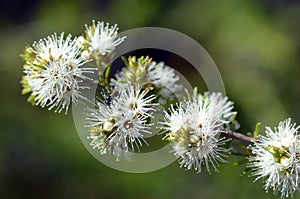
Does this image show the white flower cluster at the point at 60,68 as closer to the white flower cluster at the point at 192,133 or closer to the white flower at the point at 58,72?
the white flower at the point at 58,72

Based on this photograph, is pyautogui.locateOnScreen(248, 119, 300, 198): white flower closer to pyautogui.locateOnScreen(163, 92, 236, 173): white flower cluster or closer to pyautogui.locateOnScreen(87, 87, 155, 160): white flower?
pyautogui.locateOnScreen(163, 92, 236, 173): white flower cluster

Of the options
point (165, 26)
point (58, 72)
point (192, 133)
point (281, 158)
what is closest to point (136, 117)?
point (192, 133)

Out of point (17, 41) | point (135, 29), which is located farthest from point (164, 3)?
point (17, 41)

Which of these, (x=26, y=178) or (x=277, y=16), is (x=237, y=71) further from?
(x=26, y=178)

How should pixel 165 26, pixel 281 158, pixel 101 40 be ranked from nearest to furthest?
pixel 281 158
pixel 101 40
pixel 165 26

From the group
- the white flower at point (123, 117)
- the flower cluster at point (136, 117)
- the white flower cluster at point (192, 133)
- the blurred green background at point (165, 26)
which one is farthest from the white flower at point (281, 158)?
the blurred green background at point (165, 26)

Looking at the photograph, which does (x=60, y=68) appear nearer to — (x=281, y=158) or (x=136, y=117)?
(x=136, y=117)
